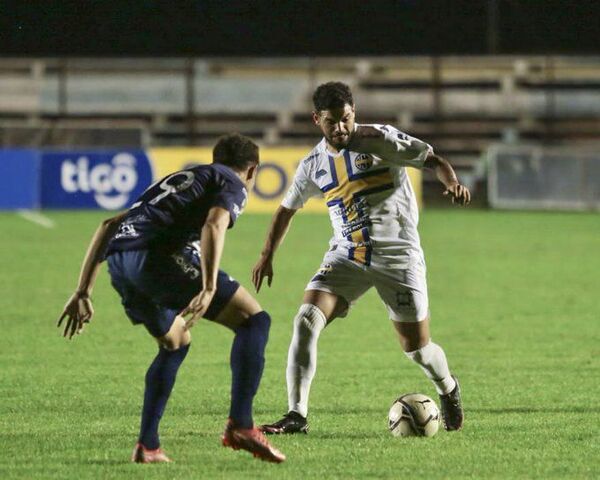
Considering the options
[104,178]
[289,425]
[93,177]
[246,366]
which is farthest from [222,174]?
[93,177]

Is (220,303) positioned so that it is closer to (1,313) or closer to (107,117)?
(1,313)

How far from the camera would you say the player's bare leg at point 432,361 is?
7.40 m

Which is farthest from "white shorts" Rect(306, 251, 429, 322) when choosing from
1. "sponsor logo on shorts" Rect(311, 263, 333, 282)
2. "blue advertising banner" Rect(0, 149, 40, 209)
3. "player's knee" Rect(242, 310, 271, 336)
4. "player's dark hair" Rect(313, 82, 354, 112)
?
"blue advertising banner" Rect(0, 149, 40, 209)

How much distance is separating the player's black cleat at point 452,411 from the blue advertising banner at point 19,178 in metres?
20.8

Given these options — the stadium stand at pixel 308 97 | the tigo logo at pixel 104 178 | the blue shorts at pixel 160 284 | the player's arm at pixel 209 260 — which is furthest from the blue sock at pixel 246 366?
the stadium stand at pixel 308 97

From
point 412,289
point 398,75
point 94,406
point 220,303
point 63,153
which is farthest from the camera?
point 398,75

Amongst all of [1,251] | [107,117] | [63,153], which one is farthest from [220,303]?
[107,117]

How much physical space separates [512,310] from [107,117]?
2387 cm

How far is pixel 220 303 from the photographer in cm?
625

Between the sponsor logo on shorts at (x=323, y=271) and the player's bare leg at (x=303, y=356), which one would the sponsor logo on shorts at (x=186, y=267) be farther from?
the sponsor logo on shorts at (x=323, y=271)

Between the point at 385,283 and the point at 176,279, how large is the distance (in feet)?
5.31

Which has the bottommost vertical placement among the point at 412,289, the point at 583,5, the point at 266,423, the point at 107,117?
the point at 266,423

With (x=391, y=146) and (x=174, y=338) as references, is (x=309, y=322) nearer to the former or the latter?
(x=391, y=146)

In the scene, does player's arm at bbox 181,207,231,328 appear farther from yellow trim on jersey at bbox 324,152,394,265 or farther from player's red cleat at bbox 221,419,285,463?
yellow trim on jersey at bbox 324,152,394,265
